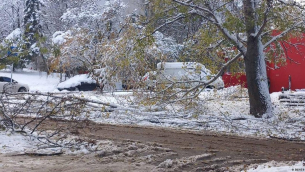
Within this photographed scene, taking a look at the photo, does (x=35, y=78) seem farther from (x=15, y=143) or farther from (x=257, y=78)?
(x=15, y=143)

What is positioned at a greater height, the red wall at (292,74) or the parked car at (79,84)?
the red wall at (292,74)

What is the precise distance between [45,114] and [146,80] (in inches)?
191

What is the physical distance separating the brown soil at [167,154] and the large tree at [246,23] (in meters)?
3.63

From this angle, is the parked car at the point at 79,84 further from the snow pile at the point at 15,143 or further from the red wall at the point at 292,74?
the snow pile at the point at 15,143

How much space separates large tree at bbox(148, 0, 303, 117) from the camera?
11758mm

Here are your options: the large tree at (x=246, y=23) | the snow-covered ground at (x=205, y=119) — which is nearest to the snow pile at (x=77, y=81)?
the snow-covered ground at (x=205, y=119)

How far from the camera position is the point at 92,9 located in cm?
3291

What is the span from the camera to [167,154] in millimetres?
7219

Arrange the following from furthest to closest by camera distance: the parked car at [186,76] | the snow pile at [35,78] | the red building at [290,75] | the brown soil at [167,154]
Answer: the snow pile at [35,78], the red building at [290,75], the parked car at [186,76], the brown soil at [167,154]

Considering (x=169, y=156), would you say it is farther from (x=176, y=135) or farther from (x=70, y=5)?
(x=70, y=5)

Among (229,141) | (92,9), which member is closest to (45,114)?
(229,141)

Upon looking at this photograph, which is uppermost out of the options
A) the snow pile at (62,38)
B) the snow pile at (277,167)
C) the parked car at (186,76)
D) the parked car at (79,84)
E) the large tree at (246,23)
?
the snow pile at (62,38)

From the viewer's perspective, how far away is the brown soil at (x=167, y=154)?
20.8ft

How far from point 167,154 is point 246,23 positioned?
6.21m
